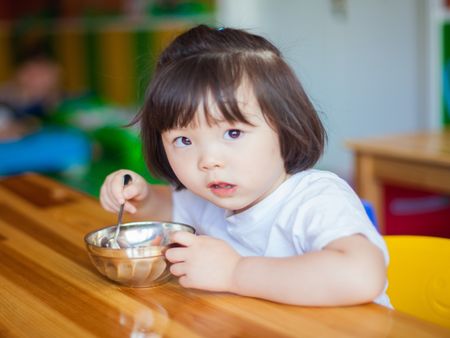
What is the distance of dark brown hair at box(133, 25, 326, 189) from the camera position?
939 millimetres

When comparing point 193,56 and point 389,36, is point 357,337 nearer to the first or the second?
point 193,56

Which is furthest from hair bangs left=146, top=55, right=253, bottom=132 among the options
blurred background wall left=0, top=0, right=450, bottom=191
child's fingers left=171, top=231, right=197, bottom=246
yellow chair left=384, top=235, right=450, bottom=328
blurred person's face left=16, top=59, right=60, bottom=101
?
blurred person's face left=16, top=59, right=60, bottom=101

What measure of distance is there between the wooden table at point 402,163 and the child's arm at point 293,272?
1.38 m

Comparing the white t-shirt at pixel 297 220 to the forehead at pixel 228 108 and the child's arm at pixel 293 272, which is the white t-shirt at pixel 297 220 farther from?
the forehead at pixel 228 108

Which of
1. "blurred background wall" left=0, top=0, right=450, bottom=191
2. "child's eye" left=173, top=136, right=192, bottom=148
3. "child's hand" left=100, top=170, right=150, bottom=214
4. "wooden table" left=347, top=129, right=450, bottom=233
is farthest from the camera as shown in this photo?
"blurred background wall" left=0, top=0, right=450, bottom=191

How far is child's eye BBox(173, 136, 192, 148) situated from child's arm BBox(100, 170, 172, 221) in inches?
7.7

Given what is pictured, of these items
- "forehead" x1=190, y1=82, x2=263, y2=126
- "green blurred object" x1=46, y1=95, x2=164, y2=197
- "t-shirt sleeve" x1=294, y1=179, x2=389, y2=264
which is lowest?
"green blurred object" x1=46, y1=95, x2=164, y2=197

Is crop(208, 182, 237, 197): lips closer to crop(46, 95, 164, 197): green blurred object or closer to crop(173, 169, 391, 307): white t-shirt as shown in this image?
crop(173, 169, 391, 307): white t-shirt

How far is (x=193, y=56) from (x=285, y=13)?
148 inches

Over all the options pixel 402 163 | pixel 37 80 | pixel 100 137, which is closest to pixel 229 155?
pixel 402 163

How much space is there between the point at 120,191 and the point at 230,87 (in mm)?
331

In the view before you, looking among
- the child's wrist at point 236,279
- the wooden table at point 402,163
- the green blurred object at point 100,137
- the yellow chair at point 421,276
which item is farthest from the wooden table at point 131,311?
the green blurred object at point 100,137

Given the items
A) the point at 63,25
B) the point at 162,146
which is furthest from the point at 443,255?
the point at 63,25

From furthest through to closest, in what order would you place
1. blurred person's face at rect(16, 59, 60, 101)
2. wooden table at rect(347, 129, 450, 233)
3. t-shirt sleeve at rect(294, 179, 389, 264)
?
blurred person's face at rect(16, 59, 60, 101) < wooden table at rect(347, 129, 450, 233) < t-shirt sleeve at rect(294, 179, 389, 264)
